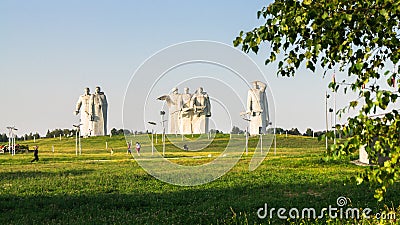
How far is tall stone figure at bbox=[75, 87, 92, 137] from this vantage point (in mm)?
66812

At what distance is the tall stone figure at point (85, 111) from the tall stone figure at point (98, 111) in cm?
54

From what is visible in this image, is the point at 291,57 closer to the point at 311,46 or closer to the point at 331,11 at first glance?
the point at 311,46

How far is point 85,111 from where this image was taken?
220 ft

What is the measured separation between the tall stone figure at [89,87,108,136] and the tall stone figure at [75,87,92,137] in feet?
1.76

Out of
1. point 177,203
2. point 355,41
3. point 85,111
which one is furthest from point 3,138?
point 355,41

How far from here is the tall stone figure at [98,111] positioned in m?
66.6

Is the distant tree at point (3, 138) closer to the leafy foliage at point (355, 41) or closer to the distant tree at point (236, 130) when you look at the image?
the distant tree at point (236, 130)

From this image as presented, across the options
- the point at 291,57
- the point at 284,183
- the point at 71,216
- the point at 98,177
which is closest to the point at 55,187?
the point at 98,177

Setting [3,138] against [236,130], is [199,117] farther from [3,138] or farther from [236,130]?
[3,138]

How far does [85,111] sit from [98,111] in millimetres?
1588

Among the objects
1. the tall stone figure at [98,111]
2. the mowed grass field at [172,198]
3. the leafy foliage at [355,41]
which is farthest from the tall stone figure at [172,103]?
the tall stone figure at [98,111]

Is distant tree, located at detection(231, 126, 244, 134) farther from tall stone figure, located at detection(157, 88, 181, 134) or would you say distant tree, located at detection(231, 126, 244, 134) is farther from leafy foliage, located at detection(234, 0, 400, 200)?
leafy foliage, located at detection(234, 0, 400, 200)

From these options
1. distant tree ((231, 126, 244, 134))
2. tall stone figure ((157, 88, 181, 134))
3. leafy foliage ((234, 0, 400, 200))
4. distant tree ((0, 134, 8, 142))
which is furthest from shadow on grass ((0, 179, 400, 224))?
distant tree ((0, 134, 8, 142))

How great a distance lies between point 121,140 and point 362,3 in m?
56.3
